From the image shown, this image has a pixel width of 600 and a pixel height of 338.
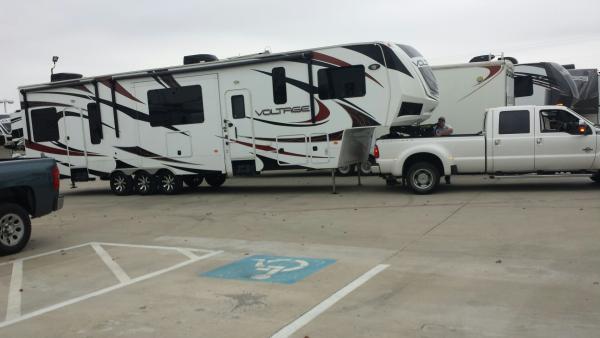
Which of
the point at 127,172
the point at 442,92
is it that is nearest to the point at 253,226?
the point at 127,172

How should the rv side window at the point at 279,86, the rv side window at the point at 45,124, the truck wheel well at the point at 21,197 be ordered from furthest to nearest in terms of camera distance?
the rv side window at the point at 45,124, the rv side window at the point at 279,86, the truck wheel well at the point at 21,197

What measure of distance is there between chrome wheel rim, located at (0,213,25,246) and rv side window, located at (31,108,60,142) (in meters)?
8.31

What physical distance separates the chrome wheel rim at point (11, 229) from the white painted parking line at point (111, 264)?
107 centimetres

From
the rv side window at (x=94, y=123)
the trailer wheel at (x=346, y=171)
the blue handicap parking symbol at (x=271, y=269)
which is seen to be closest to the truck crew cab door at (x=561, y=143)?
the trailer wheel at (x=346, y=171)

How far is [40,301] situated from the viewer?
17.8ft

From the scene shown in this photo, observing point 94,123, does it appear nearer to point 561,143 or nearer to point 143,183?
point 143,183

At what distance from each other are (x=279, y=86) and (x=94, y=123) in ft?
19.3

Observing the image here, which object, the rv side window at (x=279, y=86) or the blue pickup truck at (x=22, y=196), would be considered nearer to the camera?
the blue pickup truck at (x=22, y=196)

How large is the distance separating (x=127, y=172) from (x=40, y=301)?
9.85m

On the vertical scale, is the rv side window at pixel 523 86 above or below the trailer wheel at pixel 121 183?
above

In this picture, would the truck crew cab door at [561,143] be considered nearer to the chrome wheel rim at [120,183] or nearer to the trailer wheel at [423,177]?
the trailer wheel at [423,177]

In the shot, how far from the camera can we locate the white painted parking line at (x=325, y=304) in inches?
169

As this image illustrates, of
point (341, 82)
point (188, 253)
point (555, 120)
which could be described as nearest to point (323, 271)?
point (188, 253)

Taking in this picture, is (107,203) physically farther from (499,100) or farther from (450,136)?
(499,100)
